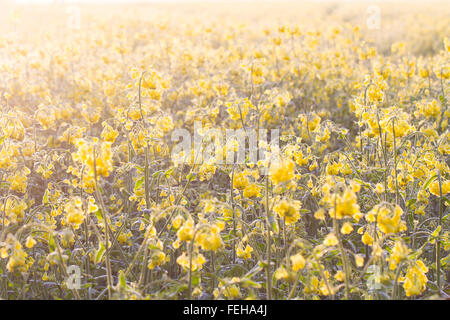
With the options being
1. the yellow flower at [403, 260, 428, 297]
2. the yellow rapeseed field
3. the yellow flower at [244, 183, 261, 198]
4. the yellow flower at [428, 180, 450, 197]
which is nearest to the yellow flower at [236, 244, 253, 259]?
the yellow rapeseed field

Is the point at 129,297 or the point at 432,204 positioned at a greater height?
the point at 432,204

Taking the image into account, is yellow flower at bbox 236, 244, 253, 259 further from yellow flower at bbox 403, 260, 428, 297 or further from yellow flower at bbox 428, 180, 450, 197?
yellow flower at bbox 428, 180, 450, 197

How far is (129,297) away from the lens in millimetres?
2424

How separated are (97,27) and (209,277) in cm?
932

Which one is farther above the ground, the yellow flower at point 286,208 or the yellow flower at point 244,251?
the yellow flower at point 286,208

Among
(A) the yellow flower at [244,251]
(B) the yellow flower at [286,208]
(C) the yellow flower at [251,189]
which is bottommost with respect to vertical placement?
(A) the yellow flower at [244,251]

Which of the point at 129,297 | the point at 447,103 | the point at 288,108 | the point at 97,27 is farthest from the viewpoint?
the point at 97,27

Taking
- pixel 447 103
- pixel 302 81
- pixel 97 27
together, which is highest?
pixel 97 27

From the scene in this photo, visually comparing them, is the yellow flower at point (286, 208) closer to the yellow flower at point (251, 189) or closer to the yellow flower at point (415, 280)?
the yellow flower at point (251, 189)

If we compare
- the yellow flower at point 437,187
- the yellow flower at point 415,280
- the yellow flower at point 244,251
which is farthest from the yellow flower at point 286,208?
the yellow flower at point 437,187

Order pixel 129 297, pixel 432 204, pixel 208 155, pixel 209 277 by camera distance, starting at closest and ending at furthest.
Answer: pixel 129 297
pixel 209 277
pixel 208 155
pixel 432 204
